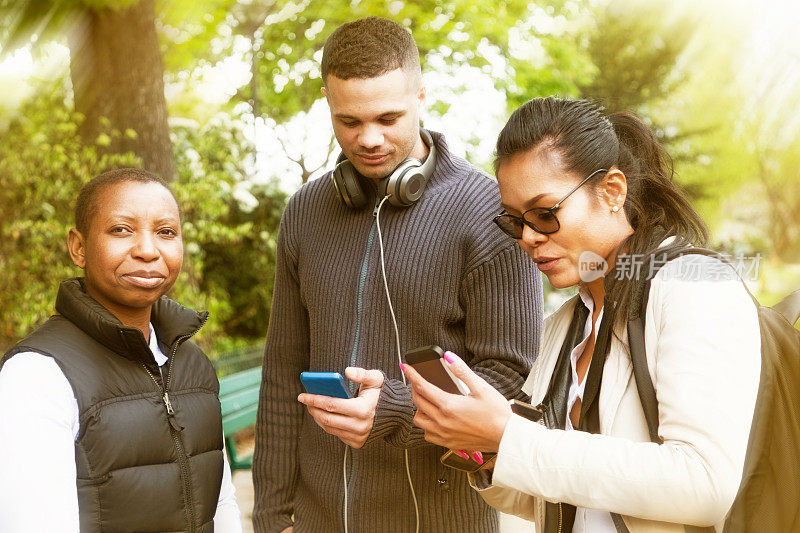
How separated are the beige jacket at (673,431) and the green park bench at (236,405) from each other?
2.91 meters

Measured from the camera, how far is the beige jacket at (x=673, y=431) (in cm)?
125

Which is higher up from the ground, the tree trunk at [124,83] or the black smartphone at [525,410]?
the tree trunk at [124,83]

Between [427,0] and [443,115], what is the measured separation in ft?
5.63

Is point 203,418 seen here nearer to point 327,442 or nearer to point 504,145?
point 327,442

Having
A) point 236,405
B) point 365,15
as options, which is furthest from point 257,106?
point 236,405

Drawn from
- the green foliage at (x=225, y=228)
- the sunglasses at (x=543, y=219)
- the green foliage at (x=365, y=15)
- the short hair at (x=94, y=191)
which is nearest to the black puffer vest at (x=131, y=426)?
the short hair at (x=94, y=191)

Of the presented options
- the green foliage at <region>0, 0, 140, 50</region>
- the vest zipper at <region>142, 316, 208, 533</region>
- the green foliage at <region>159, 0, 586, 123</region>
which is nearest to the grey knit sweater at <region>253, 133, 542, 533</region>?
the vest zipper at <region>142, 316, 208, 533</region>

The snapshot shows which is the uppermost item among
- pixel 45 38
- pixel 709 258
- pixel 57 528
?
pixel 45 38

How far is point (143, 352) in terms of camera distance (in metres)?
1.80

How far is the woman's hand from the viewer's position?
1469mm

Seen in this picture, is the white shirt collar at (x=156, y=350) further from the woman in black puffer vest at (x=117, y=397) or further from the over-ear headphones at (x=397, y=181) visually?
the over-ear headphones at (x=397, y=181)

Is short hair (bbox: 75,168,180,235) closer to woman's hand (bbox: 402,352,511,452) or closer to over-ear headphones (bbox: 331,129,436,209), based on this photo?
over-ear headphones (bbox: 331,129,436,209)

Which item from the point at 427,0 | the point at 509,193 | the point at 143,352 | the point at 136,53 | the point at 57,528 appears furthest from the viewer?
the point at 427,0

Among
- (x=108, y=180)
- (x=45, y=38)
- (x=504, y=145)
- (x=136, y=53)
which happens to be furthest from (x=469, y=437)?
(x=136, y=53)
